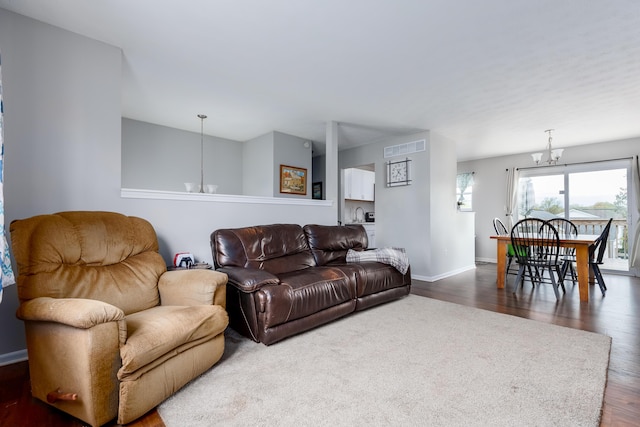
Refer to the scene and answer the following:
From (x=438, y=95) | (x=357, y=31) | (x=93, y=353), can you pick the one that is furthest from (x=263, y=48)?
(x=93, y=353)

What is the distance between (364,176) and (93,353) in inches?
255

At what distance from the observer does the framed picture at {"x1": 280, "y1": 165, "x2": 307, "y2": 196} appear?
523 cm

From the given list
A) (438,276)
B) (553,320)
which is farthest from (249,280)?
(438,276)

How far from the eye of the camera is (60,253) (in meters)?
1.81

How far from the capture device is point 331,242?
12.0 ft

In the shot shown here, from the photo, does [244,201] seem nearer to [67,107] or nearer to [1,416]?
[67,107]

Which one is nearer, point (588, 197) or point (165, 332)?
point (165, 332)

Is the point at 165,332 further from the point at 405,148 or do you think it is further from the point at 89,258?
the point at 405,148

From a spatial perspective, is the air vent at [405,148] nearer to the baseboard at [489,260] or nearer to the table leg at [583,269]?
the table leg at [583,269]

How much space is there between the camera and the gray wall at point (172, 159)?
4.52m

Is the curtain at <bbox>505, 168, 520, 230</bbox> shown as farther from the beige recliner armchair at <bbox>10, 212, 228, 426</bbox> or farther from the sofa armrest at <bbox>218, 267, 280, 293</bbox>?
the beige recliner armchair at <bbox>10, 212, 228, 426</bbox>

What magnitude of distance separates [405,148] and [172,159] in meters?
4.04

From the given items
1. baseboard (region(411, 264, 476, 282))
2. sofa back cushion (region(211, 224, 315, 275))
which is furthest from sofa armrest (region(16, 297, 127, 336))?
baseboard (region(411, 264, 476, 282))

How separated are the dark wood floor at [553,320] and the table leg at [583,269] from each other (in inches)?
4.7
